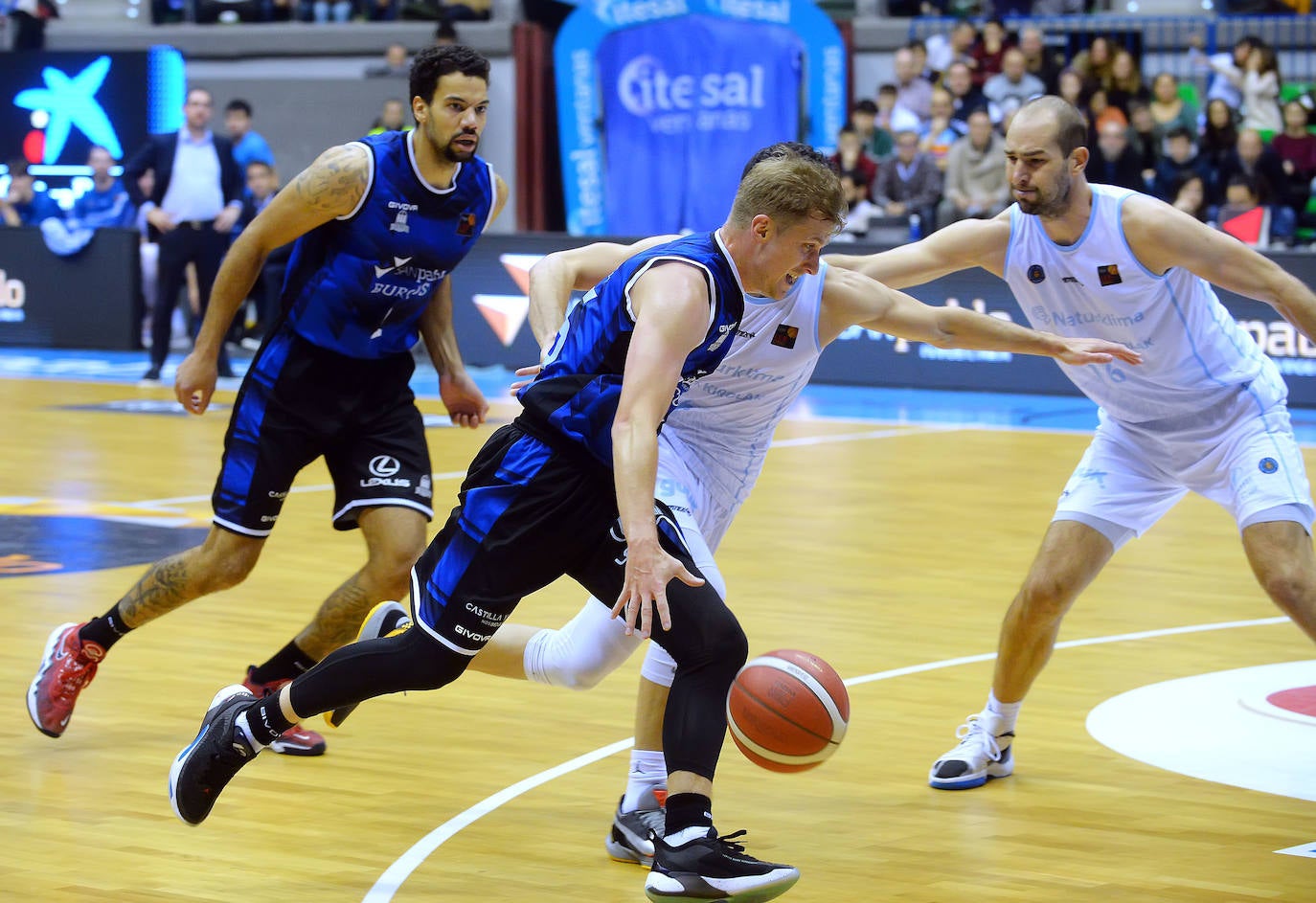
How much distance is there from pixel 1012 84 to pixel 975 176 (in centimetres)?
157

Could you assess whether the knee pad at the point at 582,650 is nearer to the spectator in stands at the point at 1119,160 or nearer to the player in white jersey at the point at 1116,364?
the player in white jersey at the point at 1116,364

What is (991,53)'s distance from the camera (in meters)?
18.4

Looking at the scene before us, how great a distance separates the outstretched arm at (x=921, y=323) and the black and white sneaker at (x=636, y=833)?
1359 mm

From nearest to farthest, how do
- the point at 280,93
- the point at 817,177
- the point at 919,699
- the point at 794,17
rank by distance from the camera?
the point at 817,177
the point at 919,699
the point at 794,17
the point at 280,93

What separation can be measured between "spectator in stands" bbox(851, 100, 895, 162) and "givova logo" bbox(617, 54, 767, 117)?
→ 1.56 metres

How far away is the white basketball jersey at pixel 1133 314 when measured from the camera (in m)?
5.59

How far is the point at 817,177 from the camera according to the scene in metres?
4.22

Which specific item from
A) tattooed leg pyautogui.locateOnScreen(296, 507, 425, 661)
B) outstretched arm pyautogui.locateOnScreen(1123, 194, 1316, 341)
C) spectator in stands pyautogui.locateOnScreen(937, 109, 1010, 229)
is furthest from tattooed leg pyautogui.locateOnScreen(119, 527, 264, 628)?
spectator in stands pyautogui.locateOnScreen(937, 109, 1010, 229)

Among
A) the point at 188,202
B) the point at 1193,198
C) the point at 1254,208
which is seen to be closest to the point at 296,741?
the point at 188,202

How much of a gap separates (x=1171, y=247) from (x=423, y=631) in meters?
2.52

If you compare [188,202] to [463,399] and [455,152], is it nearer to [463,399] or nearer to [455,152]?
[463,399]

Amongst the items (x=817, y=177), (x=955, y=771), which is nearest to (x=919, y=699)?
(x=955, y=771)

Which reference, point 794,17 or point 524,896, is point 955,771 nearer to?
point 524,896

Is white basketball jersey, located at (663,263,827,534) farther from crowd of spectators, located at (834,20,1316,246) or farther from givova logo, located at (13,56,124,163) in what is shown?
givova logo, located at (13,56,124,163)
